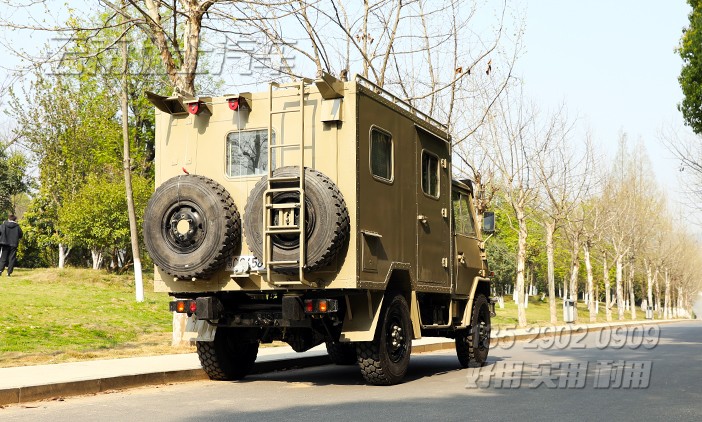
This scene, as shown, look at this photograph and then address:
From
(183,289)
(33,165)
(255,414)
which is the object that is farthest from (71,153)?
(255,414)

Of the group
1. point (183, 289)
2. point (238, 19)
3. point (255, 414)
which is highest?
point (238, 19)

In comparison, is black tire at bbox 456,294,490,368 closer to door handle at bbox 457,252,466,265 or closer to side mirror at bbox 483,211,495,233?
door handle at bbox 457,252,466,265

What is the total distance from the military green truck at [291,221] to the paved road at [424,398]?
72cm

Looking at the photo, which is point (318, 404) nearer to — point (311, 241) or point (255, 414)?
point (255, 414)

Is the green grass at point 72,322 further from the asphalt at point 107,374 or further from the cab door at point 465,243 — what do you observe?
the cab door at point 465,243

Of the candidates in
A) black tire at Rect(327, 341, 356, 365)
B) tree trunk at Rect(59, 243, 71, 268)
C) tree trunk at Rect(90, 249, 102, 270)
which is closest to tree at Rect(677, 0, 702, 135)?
black tire at Rect(327, 341, 356, 365)

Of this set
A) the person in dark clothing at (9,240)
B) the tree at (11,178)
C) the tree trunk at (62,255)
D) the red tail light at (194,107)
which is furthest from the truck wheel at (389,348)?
the tree at (11,178)

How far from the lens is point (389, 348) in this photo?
10.4 metres

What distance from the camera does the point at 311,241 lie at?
9.30 m

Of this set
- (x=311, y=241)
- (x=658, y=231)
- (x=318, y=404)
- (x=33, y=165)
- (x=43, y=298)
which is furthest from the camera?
(x=658, y=231)

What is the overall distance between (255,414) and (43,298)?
14.6 meters

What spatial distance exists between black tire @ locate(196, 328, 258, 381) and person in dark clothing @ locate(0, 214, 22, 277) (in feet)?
55.2

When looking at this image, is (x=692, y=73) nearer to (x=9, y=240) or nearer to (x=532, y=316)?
(x=9, y=240)

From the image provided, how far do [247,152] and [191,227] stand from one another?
3.86ft
